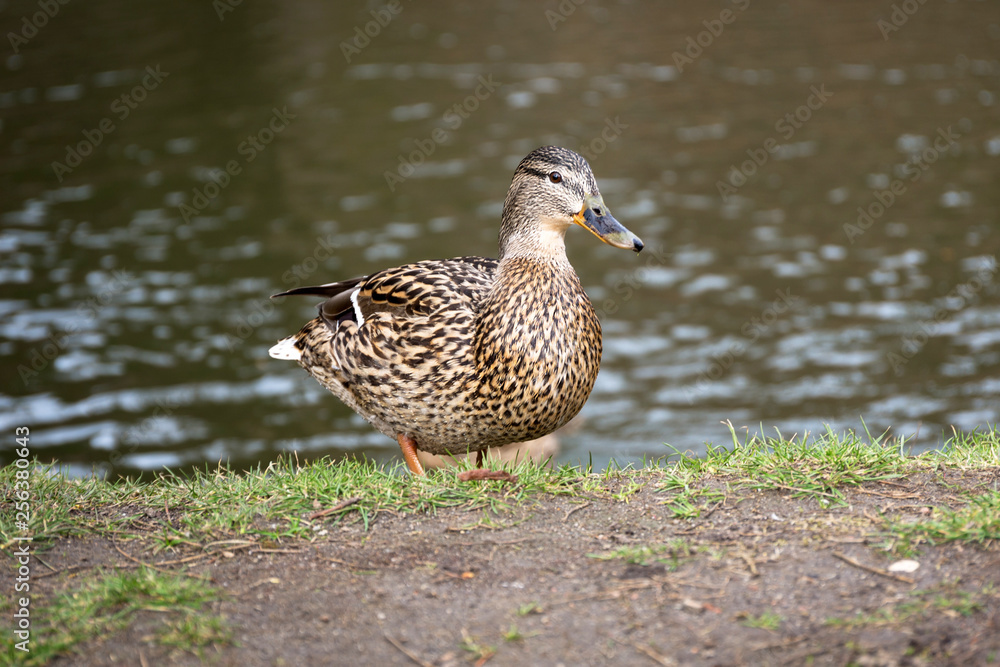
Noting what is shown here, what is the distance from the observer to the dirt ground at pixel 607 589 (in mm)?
3123

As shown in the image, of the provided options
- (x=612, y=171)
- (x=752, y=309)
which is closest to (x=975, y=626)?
(x=752, y=309)

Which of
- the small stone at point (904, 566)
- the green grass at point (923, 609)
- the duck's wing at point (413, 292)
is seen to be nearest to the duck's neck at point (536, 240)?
the duck's wing at point (413, 292)

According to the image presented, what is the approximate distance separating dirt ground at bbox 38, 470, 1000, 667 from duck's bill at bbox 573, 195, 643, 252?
1.31 m

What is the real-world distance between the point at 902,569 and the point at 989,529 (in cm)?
41

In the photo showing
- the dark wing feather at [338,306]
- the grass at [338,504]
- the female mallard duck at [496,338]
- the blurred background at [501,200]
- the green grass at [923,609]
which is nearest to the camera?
the green grass at [923,609]

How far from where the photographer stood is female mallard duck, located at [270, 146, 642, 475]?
4664 millimetres

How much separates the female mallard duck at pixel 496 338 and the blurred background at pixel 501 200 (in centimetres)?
113

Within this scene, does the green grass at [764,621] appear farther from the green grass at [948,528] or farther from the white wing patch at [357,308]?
the white wing patch at [357,308]

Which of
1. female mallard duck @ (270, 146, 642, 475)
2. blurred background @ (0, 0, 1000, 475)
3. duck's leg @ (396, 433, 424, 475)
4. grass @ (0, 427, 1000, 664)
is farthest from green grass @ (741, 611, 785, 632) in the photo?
blurred background @ (0, 0, 1000, 475)

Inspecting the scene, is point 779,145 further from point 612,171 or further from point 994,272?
point 994,272

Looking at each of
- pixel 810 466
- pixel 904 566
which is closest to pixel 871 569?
pixel 904 566

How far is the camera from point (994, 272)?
11.3 meters

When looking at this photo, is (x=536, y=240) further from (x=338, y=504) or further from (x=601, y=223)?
(x=338, y=504)

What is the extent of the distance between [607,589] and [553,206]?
215 cm
